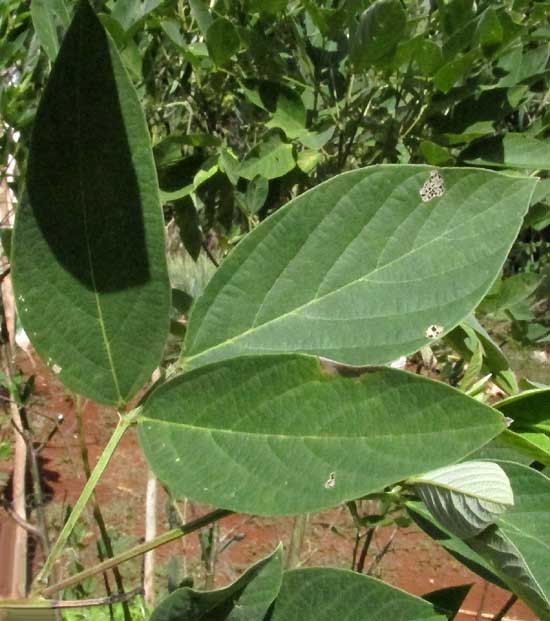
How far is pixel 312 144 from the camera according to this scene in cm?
122

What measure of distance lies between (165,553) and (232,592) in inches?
128

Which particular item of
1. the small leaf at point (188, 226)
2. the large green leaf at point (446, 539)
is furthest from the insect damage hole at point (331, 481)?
the small leaf at point (188, 226)

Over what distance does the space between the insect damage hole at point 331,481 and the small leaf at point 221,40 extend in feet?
2.72

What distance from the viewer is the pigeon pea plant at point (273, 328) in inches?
18.0

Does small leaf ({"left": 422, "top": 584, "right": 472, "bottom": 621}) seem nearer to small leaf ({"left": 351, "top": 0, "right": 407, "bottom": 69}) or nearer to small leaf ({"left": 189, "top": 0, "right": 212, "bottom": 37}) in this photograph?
small leaf ({"left": 351, "top": 0, "right": 407, "bottom": 69})

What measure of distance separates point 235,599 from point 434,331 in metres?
0.21

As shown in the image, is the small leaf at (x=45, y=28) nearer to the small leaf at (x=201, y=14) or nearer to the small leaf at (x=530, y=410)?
the small leaf at (x=201, y=14)

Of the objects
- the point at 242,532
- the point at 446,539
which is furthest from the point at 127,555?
the point at 242,532

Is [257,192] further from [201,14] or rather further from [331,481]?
[331,481]

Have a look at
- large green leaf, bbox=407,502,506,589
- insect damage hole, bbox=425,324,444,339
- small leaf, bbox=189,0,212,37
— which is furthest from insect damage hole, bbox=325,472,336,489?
small leaf, bbox=189,0,212,37

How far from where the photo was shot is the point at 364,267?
54 cm

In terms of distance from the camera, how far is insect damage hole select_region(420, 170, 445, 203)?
20.9 inches

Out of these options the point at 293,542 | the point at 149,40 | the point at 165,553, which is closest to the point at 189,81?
the point at 149,40

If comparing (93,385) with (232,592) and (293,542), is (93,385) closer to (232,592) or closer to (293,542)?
(232,592)
